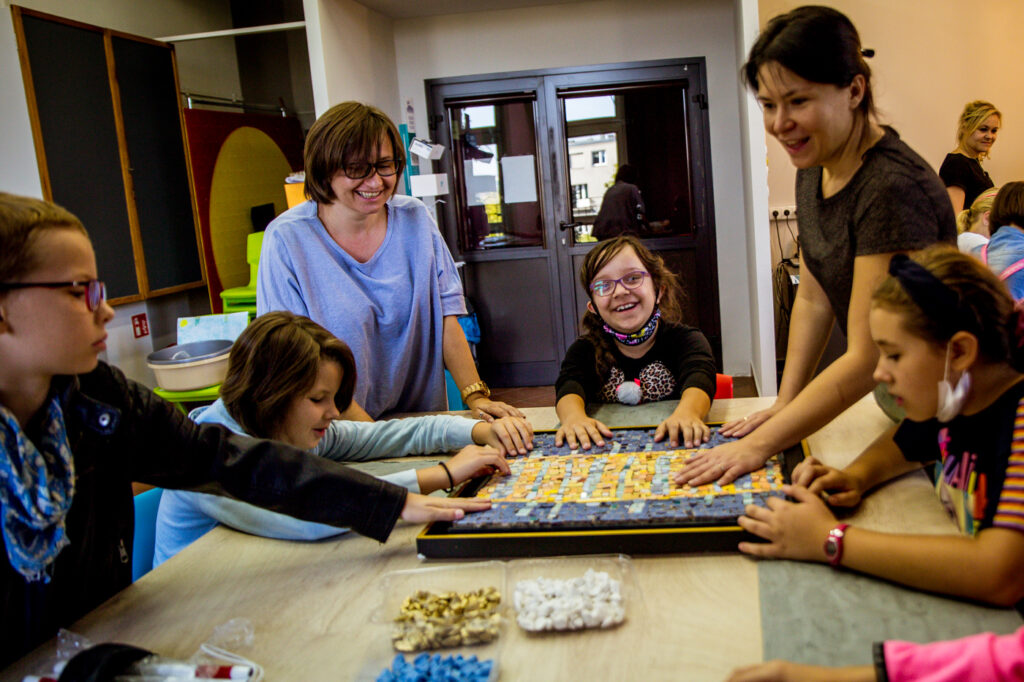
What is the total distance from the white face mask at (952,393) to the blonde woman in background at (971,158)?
14.0 feet

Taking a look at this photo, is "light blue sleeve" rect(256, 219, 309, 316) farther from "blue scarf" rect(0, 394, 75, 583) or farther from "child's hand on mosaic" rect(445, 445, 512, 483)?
"blue scarf" rect(0, 394, 75, 583)

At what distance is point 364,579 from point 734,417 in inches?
40.3

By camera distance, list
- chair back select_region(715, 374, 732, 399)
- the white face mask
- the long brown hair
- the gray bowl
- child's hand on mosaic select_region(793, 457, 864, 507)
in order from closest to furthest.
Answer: the white face mask → child's hand on mosaic select_region(793, 457, 864, 507) → the long brown hair → chair back select_region(715, 374, 732, 399) → the gray bowl

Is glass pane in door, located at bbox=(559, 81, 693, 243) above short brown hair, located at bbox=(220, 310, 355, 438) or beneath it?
above

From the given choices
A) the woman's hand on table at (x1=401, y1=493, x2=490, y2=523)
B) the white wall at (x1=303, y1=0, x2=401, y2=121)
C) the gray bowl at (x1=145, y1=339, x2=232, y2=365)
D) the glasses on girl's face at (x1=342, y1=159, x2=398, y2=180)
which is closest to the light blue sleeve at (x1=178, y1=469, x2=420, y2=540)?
the woman's hand on table at (x1=401, y1=493, x2=490, y2=523)

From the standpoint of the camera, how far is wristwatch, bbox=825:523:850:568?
3.72ft

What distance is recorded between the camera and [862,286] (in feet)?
4.78

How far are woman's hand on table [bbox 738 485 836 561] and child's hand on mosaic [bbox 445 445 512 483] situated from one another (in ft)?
1.67

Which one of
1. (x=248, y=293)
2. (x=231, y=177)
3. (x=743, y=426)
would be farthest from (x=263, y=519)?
(x=231, y=177)

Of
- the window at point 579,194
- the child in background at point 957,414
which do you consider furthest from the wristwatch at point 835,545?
the window at point 579,194

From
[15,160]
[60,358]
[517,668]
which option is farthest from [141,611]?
[15,160]

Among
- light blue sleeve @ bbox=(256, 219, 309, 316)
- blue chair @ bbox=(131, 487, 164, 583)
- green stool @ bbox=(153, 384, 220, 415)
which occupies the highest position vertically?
light blue sleeve @ bbox=(256, 219, 309, 316)

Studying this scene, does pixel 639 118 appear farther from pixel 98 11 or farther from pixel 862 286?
pixel 862 286

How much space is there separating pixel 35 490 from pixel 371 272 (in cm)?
123
